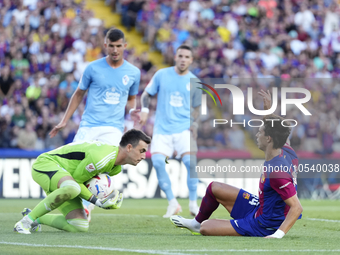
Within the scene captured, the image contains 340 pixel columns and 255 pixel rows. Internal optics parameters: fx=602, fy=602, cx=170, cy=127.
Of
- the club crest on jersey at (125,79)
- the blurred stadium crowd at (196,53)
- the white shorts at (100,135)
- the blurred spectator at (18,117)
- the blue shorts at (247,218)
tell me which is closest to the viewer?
the blue shorts at (247,218)

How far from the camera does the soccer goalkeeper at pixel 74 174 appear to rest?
6.70 m

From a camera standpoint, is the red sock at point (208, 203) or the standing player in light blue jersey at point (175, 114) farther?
the standing player in light blue jersey at point (175, 114)

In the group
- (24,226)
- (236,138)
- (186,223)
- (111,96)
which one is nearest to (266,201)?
Result: (186,223)

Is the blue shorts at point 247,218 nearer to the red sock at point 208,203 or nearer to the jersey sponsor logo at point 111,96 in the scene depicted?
the red sock at point 208,203

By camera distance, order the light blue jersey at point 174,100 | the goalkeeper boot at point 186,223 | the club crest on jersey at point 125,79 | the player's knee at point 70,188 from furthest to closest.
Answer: the light blue jersey at point 174,100, the club crest on jersey at point 125,79, the goalkeeper boot at point 186,223, the player's knee at point 70,188

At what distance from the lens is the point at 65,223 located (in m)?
7.16

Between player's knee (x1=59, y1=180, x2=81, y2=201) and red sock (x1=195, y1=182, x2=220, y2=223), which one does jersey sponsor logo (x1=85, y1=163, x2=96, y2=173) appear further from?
red sock (x1=195, y1=182, x2=220, y2=223)

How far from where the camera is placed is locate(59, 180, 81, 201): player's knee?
21.7ft

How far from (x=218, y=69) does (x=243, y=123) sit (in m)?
2.98

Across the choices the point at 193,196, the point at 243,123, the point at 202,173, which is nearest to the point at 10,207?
the point at 193,196

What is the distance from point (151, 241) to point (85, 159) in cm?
138

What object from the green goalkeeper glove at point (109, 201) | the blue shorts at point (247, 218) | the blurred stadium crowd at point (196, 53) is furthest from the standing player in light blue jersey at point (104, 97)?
the blurred stadium crowd at point (196, 53)

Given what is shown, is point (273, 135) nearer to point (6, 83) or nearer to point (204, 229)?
point (204, 229)

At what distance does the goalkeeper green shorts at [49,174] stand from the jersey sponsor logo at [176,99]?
10.6ft
